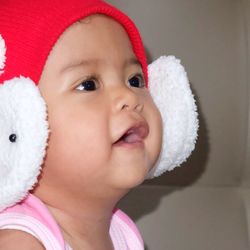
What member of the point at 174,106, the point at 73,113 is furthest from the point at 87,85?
the point at 174,106

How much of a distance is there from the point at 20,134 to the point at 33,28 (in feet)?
0.48

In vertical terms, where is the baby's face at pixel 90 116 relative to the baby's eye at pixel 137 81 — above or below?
below

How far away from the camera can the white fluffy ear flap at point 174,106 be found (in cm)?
98

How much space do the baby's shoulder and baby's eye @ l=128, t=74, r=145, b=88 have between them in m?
0.26

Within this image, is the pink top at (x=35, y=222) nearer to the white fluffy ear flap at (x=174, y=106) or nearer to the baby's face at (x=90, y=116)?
the baby's face at (x=90, y=116)

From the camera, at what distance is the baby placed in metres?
0.82

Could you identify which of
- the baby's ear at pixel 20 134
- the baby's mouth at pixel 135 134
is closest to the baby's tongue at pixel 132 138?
the baby's mouth at pixel 135 134

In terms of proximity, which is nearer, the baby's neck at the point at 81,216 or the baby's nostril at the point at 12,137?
the baby's nostril at the point at 12,137

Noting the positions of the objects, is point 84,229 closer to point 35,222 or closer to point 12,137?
point 35,222

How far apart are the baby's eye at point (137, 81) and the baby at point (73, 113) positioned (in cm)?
3

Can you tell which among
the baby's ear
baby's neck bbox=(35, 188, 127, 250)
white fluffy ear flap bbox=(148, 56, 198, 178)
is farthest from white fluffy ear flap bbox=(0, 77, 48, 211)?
white fluffy ear flap bbox=(148, 56, 198, 178)

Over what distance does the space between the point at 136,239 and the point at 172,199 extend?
240mm

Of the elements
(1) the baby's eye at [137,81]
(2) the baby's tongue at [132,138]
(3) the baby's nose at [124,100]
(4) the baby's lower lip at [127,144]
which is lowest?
(4) the baby's lower lip at [127,144]

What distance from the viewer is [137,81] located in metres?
0.93
